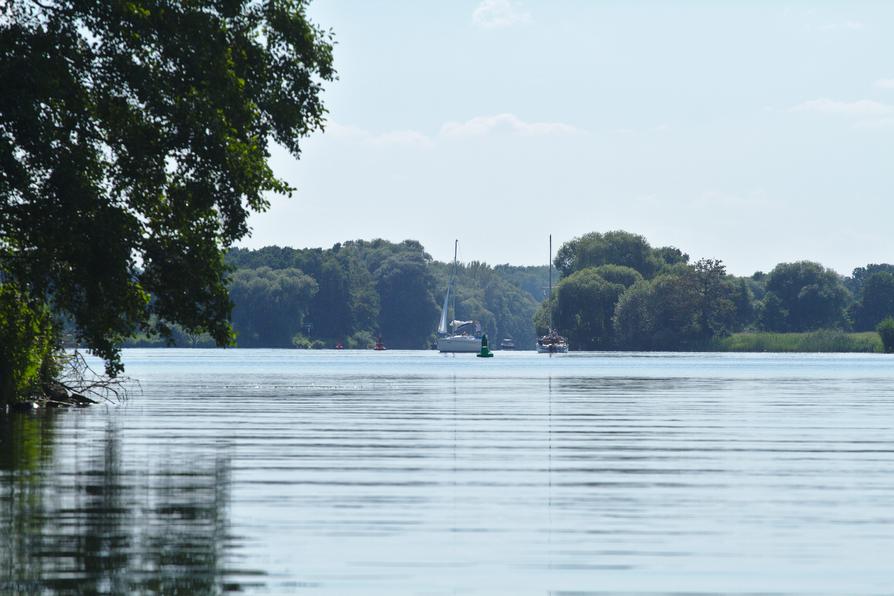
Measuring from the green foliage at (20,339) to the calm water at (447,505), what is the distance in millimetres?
2047

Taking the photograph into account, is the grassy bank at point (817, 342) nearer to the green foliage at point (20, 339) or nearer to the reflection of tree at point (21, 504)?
the green foliage at point (20, 339)

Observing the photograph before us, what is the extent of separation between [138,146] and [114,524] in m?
16.4

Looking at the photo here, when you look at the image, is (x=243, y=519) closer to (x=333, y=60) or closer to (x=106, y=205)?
(x=106, y=205)

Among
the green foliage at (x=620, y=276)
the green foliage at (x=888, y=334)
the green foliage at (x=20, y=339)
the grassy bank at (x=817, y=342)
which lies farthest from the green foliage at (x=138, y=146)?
the green foliage at (x=620, y=276)

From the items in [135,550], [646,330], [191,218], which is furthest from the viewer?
[646,330]

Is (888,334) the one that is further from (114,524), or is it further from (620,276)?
(114,524)

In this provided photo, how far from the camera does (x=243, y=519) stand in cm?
1634

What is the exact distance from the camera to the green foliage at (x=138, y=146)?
29.4 meters

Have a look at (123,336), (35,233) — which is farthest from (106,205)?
(123,336)

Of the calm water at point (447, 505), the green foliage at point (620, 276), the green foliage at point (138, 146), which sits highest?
the green foliage at point (620, 276)

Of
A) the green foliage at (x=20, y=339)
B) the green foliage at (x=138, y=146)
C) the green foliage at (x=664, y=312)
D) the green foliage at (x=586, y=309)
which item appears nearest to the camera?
the green foliage at (x=138, y=146)

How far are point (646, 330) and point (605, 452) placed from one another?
165 m

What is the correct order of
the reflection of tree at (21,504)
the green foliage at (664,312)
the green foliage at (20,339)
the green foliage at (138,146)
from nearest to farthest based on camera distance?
the reflection of tree at (21,504)
the green foliage at (138,146)
the green foliage at (20,339)
the green foliage at (664,312)

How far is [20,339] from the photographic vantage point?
37594 millimetres
